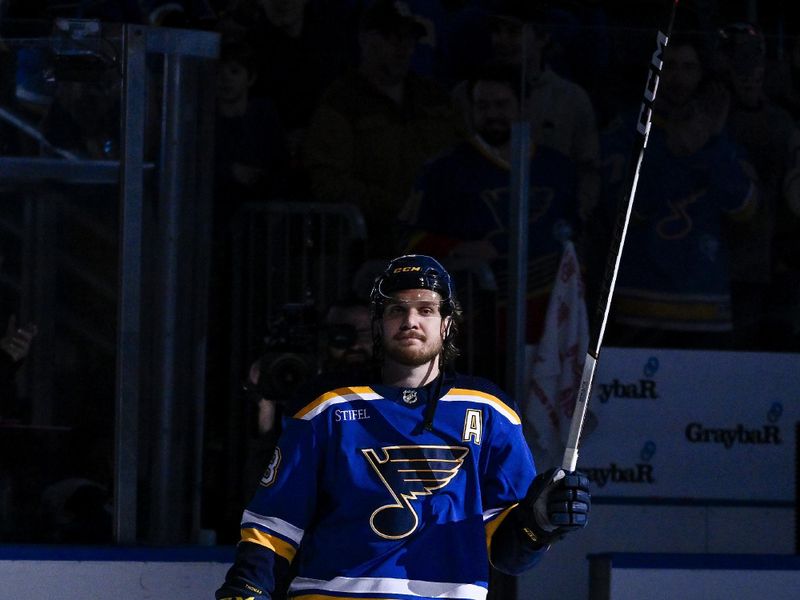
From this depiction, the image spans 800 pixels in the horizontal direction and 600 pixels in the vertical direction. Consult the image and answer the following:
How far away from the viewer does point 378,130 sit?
216 inches

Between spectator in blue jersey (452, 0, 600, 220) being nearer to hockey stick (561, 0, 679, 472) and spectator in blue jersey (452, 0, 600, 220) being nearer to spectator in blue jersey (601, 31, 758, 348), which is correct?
spectator in blue jersey (601, 31, 758, 348)

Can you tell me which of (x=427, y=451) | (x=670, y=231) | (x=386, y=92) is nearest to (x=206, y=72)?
(x=386, y=92)

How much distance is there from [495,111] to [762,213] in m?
0.95

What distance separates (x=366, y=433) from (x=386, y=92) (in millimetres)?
2625

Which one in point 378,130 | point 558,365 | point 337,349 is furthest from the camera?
point 378,130

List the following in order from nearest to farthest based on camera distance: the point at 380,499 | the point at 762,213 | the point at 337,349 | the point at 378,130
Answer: the point at 380,499 → the point at 337,349 → the point at 762,213 → the point at 378,130

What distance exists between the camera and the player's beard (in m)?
3.15

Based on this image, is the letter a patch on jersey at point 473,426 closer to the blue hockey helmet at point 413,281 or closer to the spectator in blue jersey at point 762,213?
the blue hockey helmet at point 413,281

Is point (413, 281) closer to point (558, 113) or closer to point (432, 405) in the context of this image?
point (432, 405)

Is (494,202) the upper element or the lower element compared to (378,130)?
lower

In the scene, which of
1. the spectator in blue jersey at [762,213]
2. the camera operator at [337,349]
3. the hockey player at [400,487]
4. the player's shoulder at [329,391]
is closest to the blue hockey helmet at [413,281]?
the hockey player at [400,487]

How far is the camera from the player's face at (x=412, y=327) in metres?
3.16

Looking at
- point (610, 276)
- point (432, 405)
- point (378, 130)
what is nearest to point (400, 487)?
point (432, 405)

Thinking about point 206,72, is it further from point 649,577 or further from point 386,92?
point 649,577
